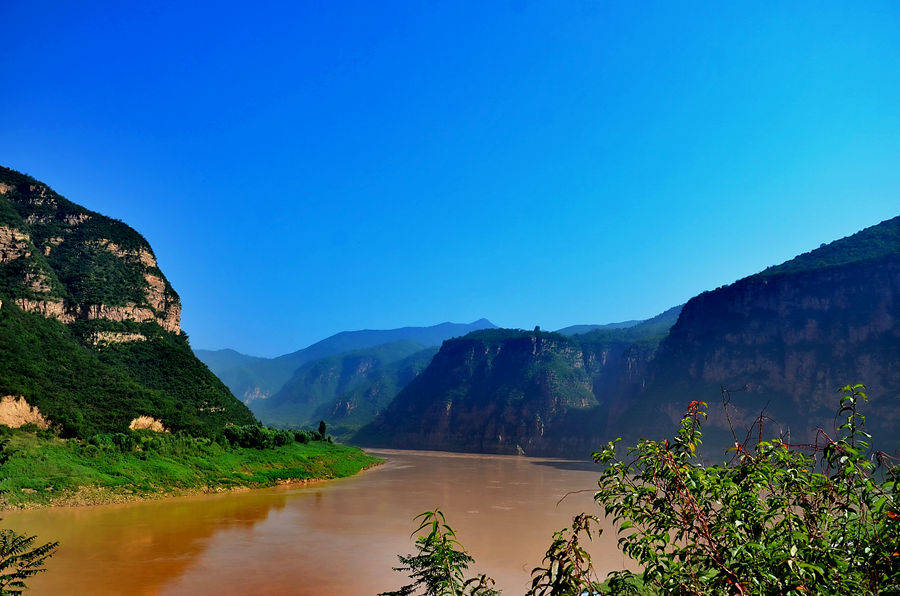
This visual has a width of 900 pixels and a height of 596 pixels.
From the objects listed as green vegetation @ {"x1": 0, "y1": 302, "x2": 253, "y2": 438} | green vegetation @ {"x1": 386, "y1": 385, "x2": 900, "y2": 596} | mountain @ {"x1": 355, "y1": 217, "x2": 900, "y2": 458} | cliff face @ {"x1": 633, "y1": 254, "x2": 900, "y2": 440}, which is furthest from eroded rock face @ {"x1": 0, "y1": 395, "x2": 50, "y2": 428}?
cliff face @ {"x1": 633, "y1": 254, "x2": 900, "y2": 440}

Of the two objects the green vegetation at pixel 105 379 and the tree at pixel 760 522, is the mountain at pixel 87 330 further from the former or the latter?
the tree at pixel 760 522

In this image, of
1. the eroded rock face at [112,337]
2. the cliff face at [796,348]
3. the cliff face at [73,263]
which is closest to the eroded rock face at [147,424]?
the eroded rock face at [112,337]

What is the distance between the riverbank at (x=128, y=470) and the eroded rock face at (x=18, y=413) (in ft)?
4.01

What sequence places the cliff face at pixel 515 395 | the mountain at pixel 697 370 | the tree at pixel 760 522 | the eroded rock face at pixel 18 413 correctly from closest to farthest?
1. the tree at pixel 760 522
2. the eroded rock face at pixel 18 413
3. the mountain at pixel 697 370
4. the cliff face at pixel 515 395

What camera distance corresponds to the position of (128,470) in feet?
110

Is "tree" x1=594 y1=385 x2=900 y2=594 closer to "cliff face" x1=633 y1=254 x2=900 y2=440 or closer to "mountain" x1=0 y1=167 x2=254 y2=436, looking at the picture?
"mountain" x1=0 y1=167 x2=254 y2=436

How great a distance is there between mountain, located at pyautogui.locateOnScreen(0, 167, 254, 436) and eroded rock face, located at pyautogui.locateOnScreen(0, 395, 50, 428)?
66 millimetres

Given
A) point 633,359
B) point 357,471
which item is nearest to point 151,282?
point 357,471

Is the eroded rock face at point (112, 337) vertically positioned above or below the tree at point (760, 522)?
above

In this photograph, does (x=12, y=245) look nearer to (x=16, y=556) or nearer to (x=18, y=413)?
(x=18, y=413)

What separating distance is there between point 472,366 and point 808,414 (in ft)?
299

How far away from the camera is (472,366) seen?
486ft

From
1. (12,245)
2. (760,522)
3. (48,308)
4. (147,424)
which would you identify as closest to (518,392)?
(147,424)

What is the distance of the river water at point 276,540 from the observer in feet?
53.7
